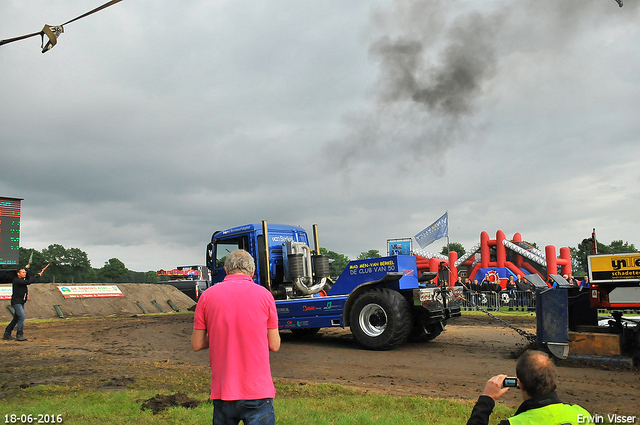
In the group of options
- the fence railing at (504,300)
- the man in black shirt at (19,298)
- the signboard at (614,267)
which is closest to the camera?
the signboard at (614,267)

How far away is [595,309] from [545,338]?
4.45 ft

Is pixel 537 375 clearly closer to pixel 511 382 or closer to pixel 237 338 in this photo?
pixel 511 382

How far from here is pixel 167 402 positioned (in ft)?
18.1

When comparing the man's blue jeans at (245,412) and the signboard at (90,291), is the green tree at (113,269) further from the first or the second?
the man's blue jeans at (245,412)

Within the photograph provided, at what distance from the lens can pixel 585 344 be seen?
807 centimetres

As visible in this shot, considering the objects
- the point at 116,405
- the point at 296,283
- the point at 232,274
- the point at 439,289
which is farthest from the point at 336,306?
the point at 232,274

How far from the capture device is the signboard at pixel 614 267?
7699mm

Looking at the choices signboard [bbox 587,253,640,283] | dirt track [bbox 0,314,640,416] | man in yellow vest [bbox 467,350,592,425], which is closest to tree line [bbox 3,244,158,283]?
dirt track [bbox 0,314,640,416]

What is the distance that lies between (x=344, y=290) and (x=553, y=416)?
345 inches

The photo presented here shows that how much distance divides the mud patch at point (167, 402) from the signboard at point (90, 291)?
2050cm

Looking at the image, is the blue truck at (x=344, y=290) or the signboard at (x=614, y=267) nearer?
the signboard at (x=614, y=267)

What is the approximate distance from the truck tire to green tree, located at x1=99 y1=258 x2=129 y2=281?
80.9 m

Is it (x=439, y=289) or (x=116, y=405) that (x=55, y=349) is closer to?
(x=116, y=405)

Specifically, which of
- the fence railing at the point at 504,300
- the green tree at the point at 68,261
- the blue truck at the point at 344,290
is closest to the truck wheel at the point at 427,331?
the blue truck at the point at 344,290
